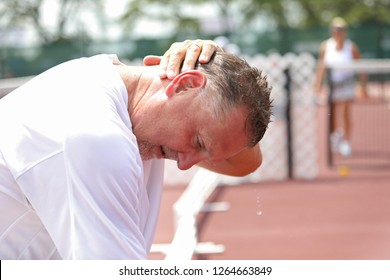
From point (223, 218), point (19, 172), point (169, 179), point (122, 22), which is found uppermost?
point (19, 172)

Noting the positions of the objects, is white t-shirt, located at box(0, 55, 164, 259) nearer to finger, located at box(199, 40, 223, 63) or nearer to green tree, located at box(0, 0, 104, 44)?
finger, located at box(199, 40, 223, 63)

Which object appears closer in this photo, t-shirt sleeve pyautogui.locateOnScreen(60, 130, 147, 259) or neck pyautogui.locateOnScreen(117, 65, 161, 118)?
t-shirt sleeve pyautogui.locateOnScreen(60, 130, 147, 259)

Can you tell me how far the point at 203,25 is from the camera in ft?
120

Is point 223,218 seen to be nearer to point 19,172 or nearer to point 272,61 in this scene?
point 272,61

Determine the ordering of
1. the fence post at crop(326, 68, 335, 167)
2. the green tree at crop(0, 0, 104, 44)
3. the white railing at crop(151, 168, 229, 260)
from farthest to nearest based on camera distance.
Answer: the green tree at crop(0, 0, 104, 44)
the fence post at crop(326, 68, 335, 167)
the white railing at crop(151, 168, 229, 260)

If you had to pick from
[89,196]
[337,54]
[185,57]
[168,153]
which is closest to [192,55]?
[185,57]

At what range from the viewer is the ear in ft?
6.96

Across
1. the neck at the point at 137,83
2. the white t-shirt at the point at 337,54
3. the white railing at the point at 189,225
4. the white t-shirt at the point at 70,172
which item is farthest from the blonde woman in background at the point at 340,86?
the white t-shirt at the point at 70,172

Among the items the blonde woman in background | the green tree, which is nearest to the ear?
the blonde woman in background

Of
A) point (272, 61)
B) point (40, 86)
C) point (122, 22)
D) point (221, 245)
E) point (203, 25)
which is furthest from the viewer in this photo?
point (122, 22)

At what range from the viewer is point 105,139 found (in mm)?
1873

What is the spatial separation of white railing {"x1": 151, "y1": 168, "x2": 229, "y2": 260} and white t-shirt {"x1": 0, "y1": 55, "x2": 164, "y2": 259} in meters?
0.76
